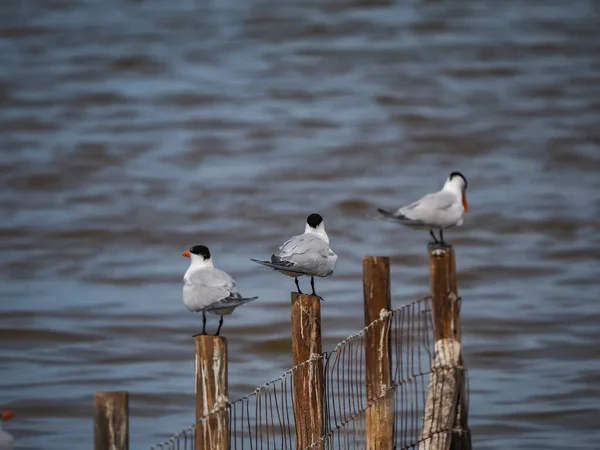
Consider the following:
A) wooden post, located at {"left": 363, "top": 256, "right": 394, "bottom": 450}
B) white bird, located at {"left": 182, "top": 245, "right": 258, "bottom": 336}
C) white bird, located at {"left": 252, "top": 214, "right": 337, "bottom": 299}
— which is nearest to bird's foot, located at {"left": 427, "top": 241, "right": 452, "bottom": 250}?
wooden post, located at {"left": 363, "top": 256, "right": 394, "bottom": 450}

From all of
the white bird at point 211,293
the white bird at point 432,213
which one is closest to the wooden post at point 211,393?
the white bird at point 211,293

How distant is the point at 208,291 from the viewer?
498 centimetres

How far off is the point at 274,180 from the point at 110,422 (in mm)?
15989

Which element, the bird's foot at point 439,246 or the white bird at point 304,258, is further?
the bird's foot at point 439,246

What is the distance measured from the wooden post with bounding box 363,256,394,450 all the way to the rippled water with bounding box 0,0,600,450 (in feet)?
10.8

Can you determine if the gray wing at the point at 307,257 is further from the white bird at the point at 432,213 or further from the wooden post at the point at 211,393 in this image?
the white bird at the point at 432,213

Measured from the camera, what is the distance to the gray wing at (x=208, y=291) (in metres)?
4.96

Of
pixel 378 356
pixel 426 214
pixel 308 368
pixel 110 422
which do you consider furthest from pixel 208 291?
pixel 426 214

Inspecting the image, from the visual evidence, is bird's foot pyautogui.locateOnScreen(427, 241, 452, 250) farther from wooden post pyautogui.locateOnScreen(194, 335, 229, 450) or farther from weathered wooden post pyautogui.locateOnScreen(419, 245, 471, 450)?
wooden post pyautogui.locateOnScreen(194, 335, 229, 450)

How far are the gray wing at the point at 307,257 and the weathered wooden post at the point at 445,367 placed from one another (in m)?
0.97

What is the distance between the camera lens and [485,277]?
1505 cm

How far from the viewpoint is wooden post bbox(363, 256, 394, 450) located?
19.5ft

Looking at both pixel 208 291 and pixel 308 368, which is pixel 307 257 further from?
pixel 208 291

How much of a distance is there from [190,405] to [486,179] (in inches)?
381
